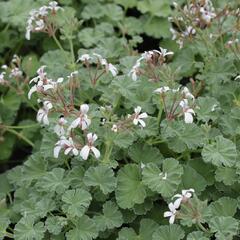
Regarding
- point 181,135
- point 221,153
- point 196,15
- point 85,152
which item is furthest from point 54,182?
point 196,15

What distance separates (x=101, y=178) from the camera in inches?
106

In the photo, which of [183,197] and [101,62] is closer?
[183,197]

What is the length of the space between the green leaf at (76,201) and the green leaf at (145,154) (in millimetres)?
303

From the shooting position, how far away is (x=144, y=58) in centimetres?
284

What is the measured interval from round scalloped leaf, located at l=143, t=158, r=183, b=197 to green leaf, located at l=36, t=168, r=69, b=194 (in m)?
0.38

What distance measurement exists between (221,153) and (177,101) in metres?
0.30

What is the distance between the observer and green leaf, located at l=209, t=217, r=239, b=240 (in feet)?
8.04

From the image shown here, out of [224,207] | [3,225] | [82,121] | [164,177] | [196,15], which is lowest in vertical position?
[3,225]

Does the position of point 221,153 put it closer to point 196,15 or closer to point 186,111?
point 186,111

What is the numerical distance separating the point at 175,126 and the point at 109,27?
1213mm

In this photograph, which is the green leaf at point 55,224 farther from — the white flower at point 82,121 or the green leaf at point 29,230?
the white flower at point 82,121

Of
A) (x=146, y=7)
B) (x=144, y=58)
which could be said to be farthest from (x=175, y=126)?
(x=146, y=7)

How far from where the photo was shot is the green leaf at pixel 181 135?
276 cm

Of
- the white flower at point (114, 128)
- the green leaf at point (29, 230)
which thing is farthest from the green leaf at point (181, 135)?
the green leaf at point (29, 230)
